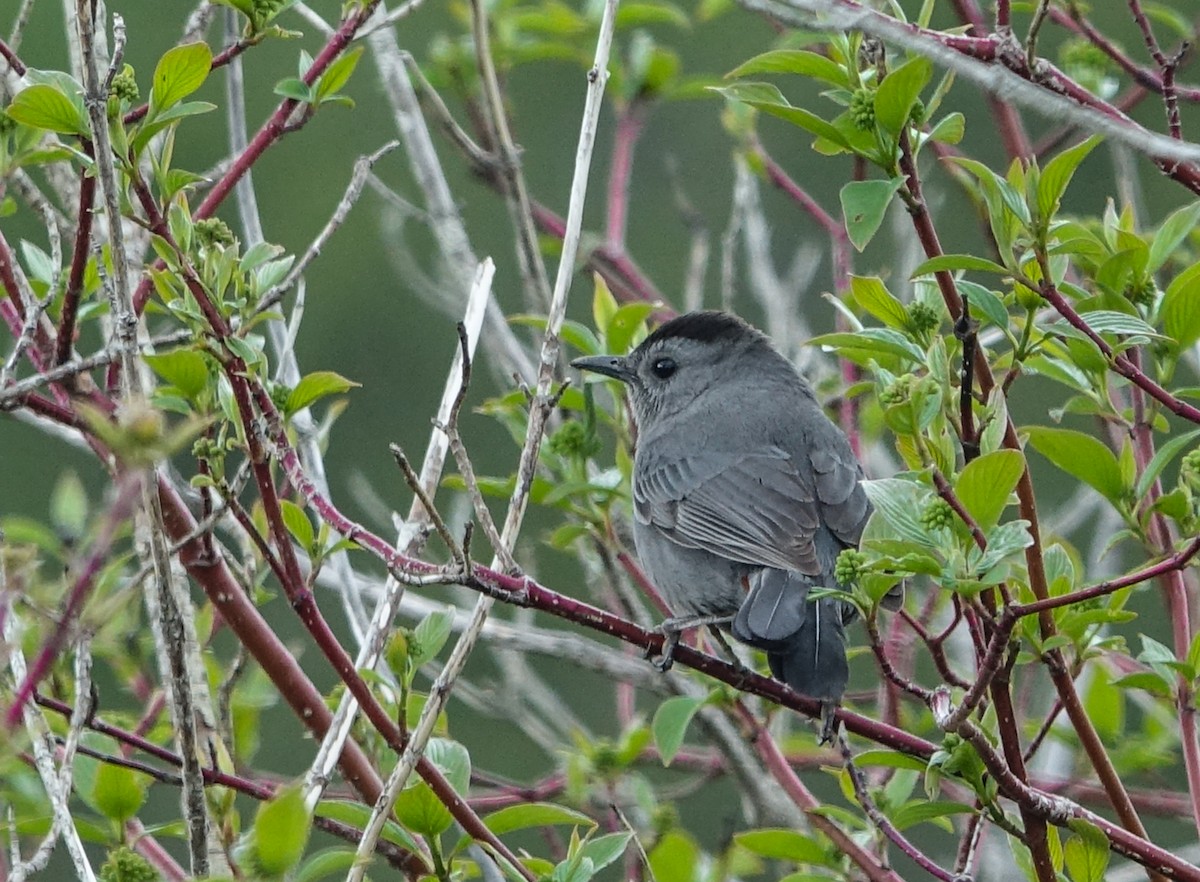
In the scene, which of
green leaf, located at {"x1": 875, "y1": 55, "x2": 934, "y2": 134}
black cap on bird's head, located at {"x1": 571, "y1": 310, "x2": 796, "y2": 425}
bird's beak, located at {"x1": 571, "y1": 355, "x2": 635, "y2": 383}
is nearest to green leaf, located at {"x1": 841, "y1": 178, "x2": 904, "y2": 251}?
green leaf, located at {"x1": 875, "y1": 55, "x2": 934, "y2": 134}

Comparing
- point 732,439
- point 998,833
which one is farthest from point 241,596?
point 998,833

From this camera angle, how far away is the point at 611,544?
3990mm

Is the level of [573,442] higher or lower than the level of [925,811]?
higher

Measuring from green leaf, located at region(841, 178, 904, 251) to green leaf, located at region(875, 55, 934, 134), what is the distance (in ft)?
0.34

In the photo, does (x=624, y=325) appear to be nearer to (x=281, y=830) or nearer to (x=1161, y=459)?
(x=1161, y=459)

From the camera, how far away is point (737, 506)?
4758mm

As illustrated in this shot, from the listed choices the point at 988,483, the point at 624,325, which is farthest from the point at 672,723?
the point at 988,483

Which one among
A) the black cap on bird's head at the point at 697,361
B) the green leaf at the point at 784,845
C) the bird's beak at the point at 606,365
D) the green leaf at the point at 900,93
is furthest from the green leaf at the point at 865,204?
the black cap on bird's head at the point at 697,361

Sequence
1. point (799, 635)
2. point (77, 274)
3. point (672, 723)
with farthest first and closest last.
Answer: point (799, 635) < point (672, 723) < point (77, 274)

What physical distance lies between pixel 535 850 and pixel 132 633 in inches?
317

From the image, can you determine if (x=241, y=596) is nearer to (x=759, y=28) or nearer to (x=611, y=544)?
(x=611, y=544)

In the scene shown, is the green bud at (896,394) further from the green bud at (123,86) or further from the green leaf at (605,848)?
the green bud at (123,86)

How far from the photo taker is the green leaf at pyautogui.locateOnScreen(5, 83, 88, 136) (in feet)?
8.57

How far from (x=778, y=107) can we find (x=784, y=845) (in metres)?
1.39
